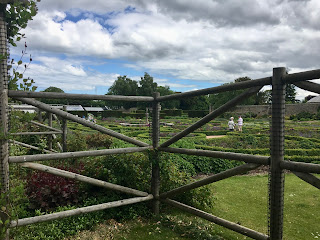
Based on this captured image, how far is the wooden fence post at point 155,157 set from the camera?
14.6ft

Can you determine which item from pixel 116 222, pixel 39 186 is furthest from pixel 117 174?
pixel 39 186

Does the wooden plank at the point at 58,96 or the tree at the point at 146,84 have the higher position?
the tree at the point at 146,84

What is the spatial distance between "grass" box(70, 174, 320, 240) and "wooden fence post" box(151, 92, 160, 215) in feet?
1.06

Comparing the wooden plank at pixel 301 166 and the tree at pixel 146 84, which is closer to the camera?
the wooden plank at pixel 301 166

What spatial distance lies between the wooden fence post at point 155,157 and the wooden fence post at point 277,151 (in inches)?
81.2

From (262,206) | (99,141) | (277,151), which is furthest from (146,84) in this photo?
(277,151)

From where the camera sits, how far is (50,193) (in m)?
4.56

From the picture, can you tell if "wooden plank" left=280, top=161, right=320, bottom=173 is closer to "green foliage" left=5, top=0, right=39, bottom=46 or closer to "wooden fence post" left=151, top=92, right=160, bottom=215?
"wooden fence post" left=151, top=92, right=160, bottom=215

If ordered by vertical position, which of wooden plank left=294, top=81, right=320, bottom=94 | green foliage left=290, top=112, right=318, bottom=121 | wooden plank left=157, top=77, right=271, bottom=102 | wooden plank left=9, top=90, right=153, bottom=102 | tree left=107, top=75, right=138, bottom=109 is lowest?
green foliage left=290, top=112, right=318, bottom=121

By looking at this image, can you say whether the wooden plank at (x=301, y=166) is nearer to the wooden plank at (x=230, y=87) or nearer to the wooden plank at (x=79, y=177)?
the wooden plank at (x=230, y=87)

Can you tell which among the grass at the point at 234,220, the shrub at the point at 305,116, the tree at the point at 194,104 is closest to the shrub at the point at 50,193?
the grass at the point at 234,220

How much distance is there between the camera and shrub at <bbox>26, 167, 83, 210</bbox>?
14.7ft

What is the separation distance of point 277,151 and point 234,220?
6.88 ft

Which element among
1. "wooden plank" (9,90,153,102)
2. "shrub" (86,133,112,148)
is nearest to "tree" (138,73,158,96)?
"shrub" (86,133,112,148)
